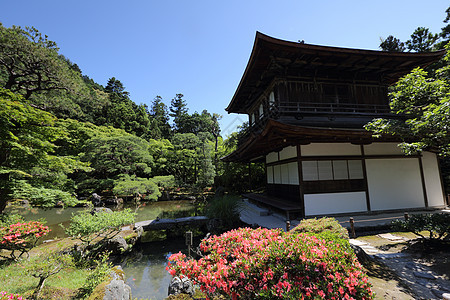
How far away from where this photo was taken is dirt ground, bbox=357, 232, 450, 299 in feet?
9.85

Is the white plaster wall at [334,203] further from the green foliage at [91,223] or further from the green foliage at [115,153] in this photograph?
the green foliage at [115,153]

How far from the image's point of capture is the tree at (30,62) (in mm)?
8578

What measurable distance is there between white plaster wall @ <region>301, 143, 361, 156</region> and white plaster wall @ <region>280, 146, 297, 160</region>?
514 millimetres

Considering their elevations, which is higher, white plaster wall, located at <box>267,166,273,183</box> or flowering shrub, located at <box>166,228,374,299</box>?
white plaster wall, located at <box>267,166,273,183</box>

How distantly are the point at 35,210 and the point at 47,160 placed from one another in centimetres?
1196

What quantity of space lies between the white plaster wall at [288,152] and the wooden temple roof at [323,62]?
10.4ft

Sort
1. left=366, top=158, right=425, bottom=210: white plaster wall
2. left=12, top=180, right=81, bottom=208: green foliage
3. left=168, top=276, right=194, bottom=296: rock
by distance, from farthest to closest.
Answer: left=366, top=158, right=425, bottom=210: white plaster wall
left=12, top=180, right=81, bottom=208: green foliage
left=168, top=276, right=194, bottom=296: rock

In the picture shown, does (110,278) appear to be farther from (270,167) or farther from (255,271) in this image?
(270,167)

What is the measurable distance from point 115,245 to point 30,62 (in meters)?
9.43

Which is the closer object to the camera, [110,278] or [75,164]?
[110,278]

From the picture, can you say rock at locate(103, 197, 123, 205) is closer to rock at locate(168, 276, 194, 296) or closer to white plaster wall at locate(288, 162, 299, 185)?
white plaster wall at locate(288, 162, 299, 185)

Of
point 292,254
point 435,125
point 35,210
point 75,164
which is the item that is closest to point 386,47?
point 435,125

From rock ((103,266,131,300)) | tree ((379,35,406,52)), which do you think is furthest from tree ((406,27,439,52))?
rock ((103,266,131,300))

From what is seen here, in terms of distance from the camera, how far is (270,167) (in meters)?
11.1
